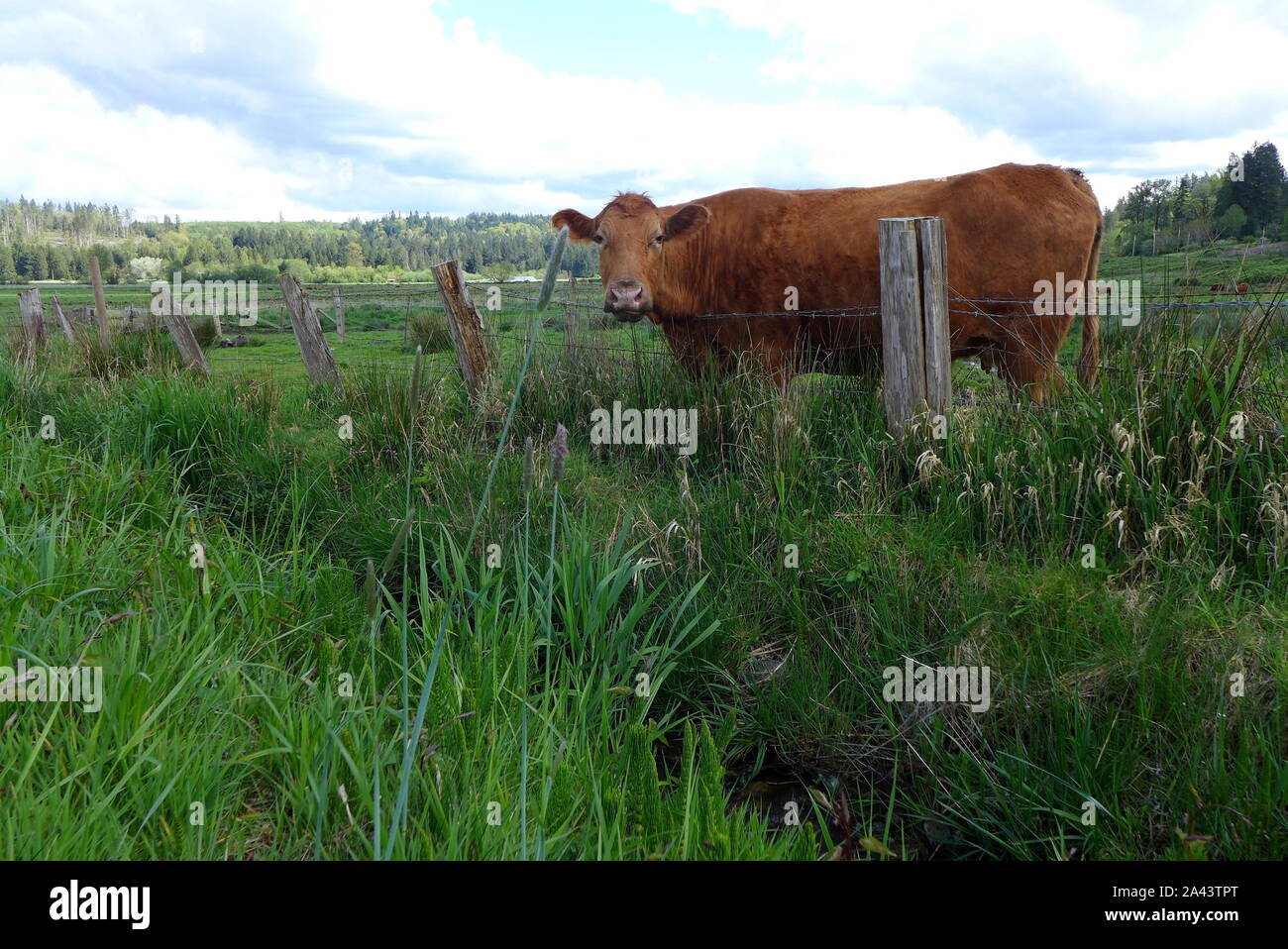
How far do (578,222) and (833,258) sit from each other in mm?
1950

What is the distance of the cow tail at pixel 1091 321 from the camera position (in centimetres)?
500

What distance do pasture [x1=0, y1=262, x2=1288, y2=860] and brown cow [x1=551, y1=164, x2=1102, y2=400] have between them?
1236 millimetres

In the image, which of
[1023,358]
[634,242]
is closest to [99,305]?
[634,242]

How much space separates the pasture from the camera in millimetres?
1973

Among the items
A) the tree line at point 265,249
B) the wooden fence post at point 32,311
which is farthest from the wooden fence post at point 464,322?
the tree line at point 265,249

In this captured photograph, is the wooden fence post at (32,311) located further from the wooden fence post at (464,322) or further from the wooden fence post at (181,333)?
the wooden fence post at (464,322)

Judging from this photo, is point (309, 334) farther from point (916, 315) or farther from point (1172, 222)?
point (1172, 222)

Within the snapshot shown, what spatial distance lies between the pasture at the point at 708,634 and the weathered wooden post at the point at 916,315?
243 millimetres

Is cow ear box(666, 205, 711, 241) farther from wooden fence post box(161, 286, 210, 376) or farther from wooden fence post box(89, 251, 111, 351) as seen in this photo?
wooden fence post box(89, 251, 111, 351)

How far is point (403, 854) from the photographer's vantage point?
1.72 metres

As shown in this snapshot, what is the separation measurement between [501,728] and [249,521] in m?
3.09

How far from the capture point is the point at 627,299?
6.03m
